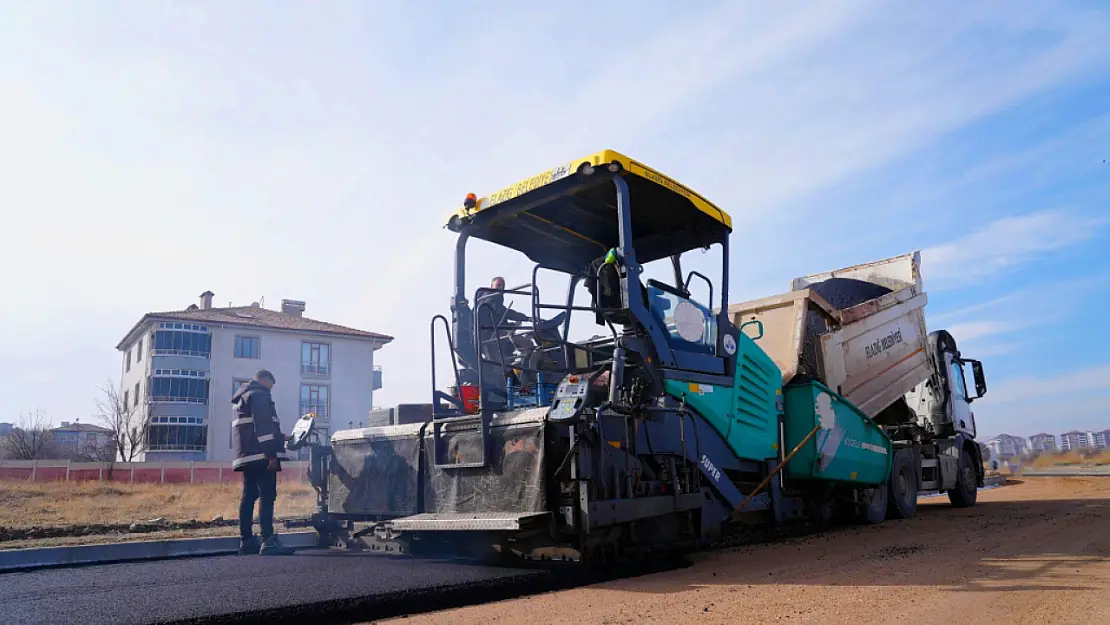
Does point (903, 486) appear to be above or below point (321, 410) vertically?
below

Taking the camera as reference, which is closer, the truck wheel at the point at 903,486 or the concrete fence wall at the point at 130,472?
the truck wheel at the point at 903,486

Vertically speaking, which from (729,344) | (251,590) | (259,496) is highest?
(729,344)

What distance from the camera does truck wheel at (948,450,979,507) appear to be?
11.2 meters

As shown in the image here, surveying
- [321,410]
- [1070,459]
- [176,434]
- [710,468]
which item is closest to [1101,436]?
[1070,459]

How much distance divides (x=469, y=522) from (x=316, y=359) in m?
35.0

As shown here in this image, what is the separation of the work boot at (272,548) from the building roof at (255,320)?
32.2 metres

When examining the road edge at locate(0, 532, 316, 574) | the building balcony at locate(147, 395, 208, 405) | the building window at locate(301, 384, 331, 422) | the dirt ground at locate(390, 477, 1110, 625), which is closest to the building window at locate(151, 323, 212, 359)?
the building balcony at locate(147, 395, 208, 405)

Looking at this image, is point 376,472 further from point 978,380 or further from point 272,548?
point 978,380

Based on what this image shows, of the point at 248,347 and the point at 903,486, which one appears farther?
the point at 248,347

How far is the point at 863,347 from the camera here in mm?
9109

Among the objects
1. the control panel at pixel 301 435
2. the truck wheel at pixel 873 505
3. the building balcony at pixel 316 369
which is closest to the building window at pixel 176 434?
the building balcony at pixel 316 369

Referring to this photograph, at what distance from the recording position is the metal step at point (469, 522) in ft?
15.2

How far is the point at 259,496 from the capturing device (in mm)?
6359

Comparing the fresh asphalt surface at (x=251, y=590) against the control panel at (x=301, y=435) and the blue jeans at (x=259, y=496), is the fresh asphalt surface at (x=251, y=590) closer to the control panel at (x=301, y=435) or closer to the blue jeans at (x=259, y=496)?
the blue jeans at (x=259, y=496)
